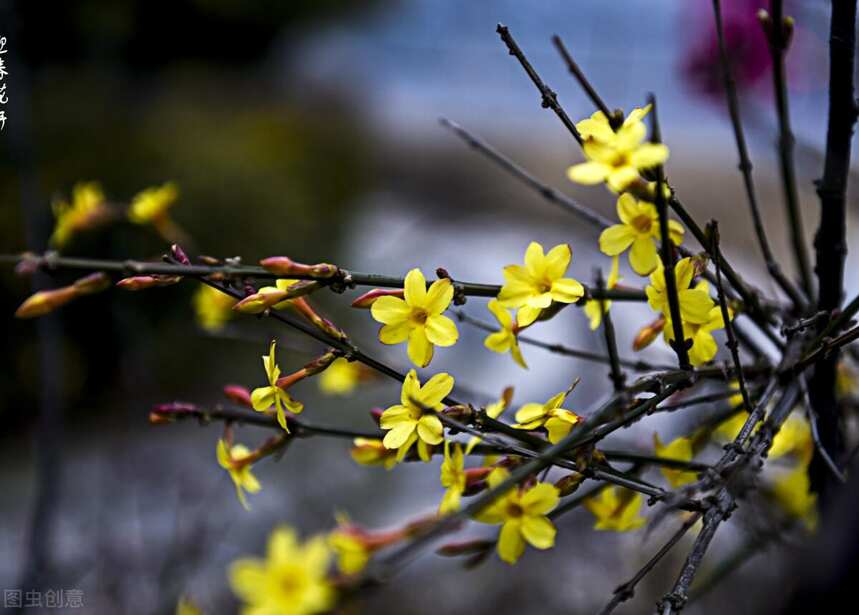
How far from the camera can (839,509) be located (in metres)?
0.47

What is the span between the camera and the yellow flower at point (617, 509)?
0.63 metres

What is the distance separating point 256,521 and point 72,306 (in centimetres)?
132

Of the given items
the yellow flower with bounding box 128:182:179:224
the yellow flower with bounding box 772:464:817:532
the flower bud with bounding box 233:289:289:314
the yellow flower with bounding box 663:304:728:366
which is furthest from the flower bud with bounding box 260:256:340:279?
the yellow flower with bounding box 772:464:817:532

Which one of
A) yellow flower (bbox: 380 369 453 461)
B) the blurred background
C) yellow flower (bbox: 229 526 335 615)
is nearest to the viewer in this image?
yellow flower (bbox: 229 526 335 615)

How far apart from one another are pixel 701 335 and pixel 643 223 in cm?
10

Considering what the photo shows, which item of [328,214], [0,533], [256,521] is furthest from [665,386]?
[328,214]

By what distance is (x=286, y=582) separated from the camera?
1.39 feet

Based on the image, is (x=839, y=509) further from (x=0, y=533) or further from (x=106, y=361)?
(x=106, y=361)

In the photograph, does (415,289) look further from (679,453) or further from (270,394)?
(679,453)

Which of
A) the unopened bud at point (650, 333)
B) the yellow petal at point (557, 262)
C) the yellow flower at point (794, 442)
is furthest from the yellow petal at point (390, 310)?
the yellow flower at point (794, 442)

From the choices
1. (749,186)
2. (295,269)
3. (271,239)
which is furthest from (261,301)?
(271,239)

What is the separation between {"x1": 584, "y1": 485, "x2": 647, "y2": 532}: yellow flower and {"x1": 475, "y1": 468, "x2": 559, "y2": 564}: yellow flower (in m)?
0.11

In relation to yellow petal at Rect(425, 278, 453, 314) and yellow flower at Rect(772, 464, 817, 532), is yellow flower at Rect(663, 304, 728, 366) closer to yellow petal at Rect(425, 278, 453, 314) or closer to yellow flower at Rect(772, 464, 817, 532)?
yellow petal at Rect(425, 278, 453, 314)

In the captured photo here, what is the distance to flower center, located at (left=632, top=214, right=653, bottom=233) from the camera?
1.80 ft
